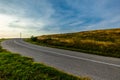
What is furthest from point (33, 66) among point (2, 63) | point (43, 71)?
point (2, 63)

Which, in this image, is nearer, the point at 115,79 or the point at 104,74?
the point at 115,79

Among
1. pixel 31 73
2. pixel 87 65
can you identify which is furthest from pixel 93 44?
pixel 31 73

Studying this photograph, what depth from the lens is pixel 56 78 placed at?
629 centimetres

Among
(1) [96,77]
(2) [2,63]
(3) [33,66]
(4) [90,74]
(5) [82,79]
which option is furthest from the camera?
(2) [2,63]

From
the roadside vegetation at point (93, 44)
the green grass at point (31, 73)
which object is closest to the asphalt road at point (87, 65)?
the green grass at point (31, 73)

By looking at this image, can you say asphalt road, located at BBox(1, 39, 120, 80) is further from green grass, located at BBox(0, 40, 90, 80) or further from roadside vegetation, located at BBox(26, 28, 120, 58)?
roadside vegetation, located at BBox(26, 28, 120, 58)

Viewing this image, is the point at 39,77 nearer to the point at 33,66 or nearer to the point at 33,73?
the point at 33,73

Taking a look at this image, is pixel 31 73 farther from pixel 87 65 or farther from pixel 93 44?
pixel 93 44

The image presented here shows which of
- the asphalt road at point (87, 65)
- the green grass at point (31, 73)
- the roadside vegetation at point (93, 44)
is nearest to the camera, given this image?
the green grass at point (31, 73)

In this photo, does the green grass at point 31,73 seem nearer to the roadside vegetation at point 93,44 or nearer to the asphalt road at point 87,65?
the asphalt road at point 87,65

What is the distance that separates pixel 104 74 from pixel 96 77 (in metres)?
0.60

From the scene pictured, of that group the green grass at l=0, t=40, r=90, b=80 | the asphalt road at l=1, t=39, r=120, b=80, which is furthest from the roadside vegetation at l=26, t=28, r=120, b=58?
the green grass at l=0, t=40, r=90, b=80

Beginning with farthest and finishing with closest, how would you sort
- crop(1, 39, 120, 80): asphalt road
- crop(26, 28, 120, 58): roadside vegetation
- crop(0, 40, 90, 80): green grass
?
crop(26, 28, 120, 58): roadside vegetation, crop(1, 39, 120, 80): asphalt road, crop(0, 40, 90, 80): green grass

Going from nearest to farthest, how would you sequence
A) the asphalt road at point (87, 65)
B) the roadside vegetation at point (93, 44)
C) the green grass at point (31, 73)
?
the green grass at point (31, 73), the asphalt road at point (87, 65), the roadside vegetation at point (93, 44)
